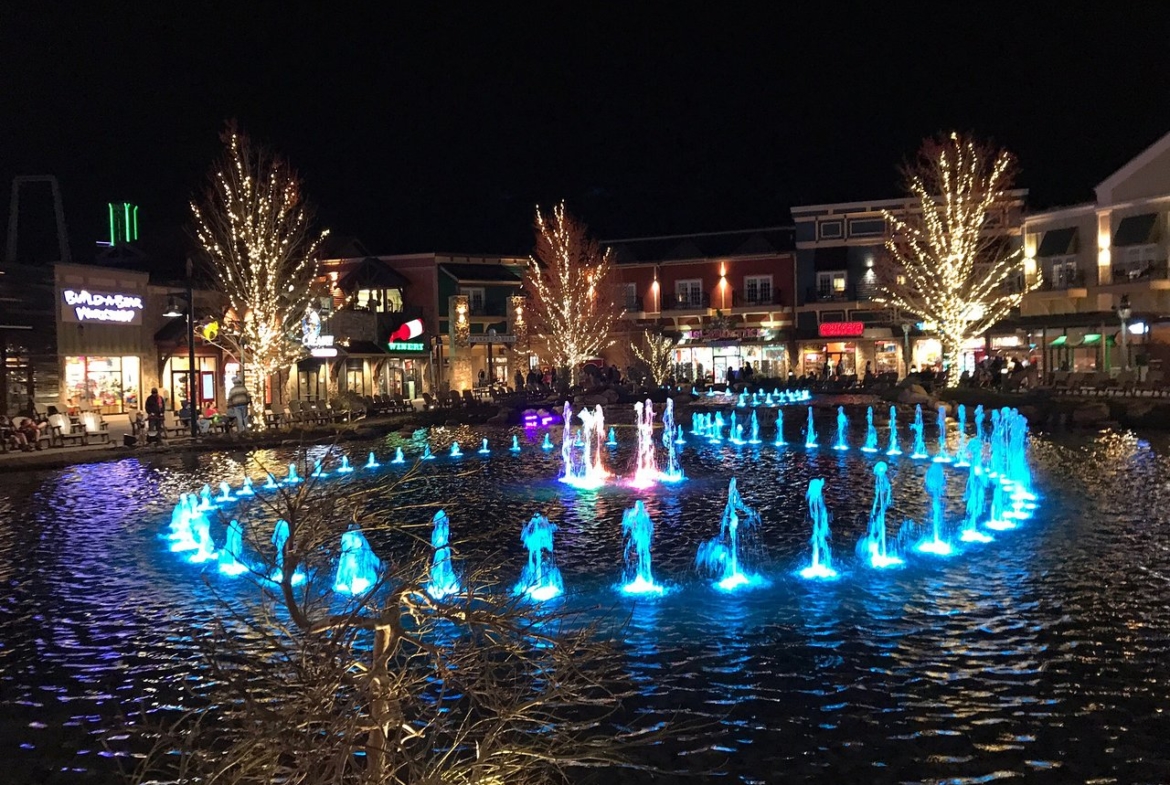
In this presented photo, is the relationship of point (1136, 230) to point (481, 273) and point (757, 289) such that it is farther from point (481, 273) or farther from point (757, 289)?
point (481, 273)

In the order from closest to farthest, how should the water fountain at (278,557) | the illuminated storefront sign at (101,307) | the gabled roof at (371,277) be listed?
the water fountain at (278,557) → the illuminated storefront sign at (101,307) → the gabled roof at (371,277)

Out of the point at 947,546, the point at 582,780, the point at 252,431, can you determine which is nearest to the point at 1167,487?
the point at 947,546

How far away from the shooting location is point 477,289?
61.1 metres

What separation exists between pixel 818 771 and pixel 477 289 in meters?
56.3

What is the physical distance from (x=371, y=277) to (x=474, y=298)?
25.7 feet

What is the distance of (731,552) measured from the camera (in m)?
12.6

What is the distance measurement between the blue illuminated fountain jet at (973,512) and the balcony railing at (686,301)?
49.0 metres

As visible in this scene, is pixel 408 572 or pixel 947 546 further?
pixel 947 546

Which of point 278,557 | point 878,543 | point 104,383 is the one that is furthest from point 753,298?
point 278,557

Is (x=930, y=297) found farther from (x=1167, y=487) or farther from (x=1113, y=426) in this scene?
(x=1167, y=487)

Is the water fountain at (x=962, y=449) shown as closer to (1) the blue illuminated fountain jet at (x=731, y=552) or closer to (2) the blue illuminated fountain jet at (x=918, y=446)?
(2) the blue illuminated fountain jet at (x=918, y=446)

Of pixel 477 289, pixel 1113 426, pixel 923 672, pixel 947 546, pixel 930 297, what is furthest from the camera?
pixel 477 289

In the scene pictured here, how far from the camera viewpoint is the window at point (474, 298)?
60.5m

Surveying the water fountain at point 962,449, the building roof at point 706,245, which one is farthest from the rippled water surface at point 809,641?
the building roof at point 706,245
